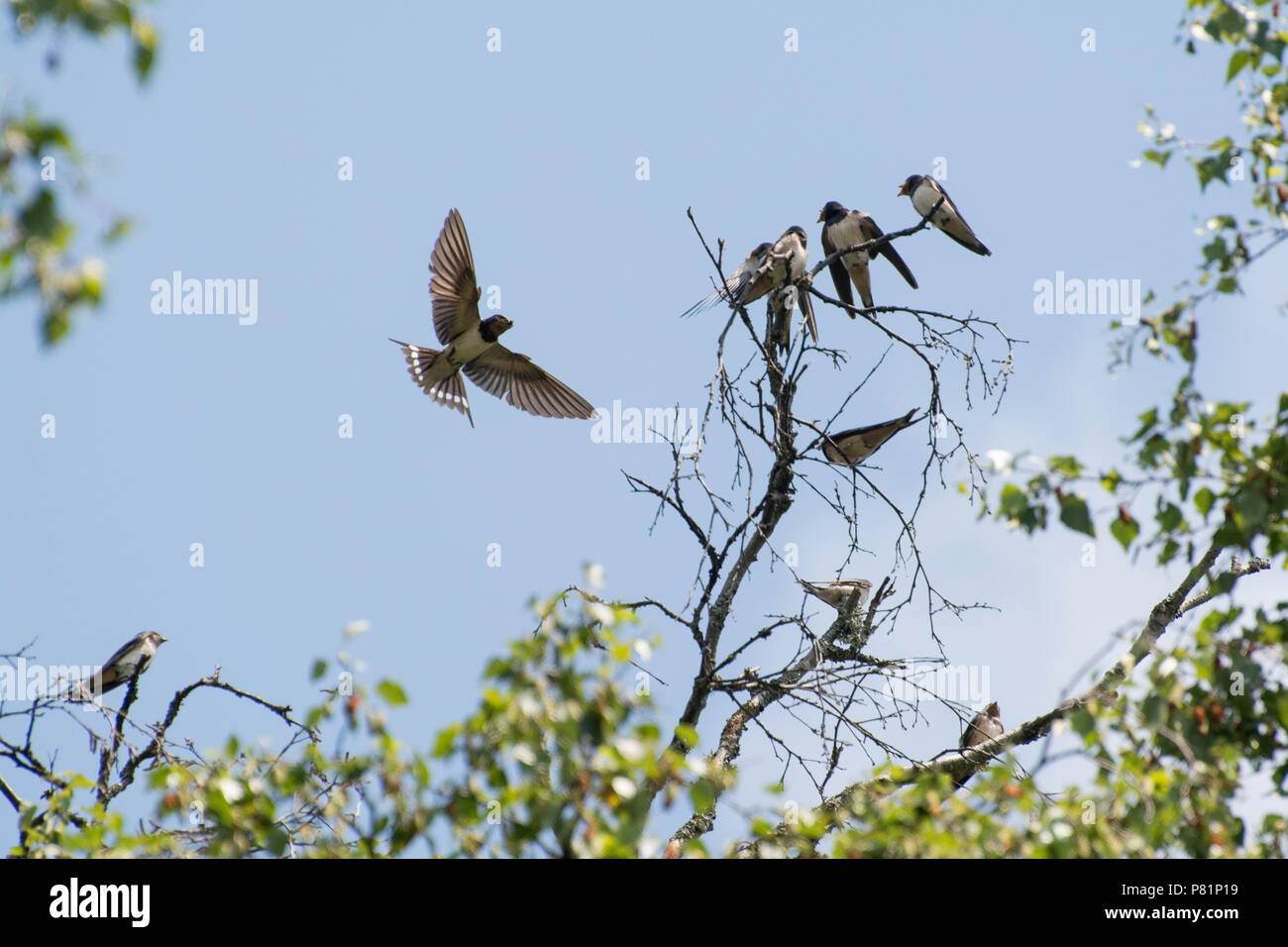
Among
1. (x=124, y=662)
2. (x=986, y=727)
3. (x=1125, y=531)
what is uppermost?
(x=1125, y=531)

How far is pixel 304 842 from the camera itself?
275 centimetres

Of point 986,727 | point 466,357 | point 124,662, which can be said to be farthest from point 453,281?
point 986,727

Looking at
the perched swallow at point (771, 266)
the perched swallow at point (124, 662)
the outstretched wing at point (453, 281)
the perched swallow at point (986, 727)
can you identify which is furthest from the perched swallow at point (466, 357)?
the perched swallow at point (986, 727)

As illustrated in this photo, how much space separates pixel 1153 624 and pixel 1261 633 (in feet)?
7.72

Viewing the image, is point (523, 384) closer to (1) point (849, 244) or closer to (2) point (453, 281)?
(2) point (453, 281)

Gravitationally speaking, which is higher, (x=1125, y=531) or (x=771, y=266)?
(x=771, y=266)

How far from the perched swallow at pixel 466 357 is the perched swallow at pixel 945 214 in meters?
2.73

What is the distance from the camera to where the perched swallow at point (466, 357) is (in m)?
6.99

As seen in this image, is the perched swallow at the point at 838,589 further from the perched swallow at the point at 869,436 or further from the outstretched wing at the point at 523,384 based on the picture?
the outstretched wing at the point at 523,384

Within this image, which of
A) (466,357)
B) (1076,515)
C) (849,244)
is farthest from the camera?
(849,244)

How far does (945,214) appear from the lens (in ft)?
25.3

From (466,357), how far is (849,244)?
117 inches
